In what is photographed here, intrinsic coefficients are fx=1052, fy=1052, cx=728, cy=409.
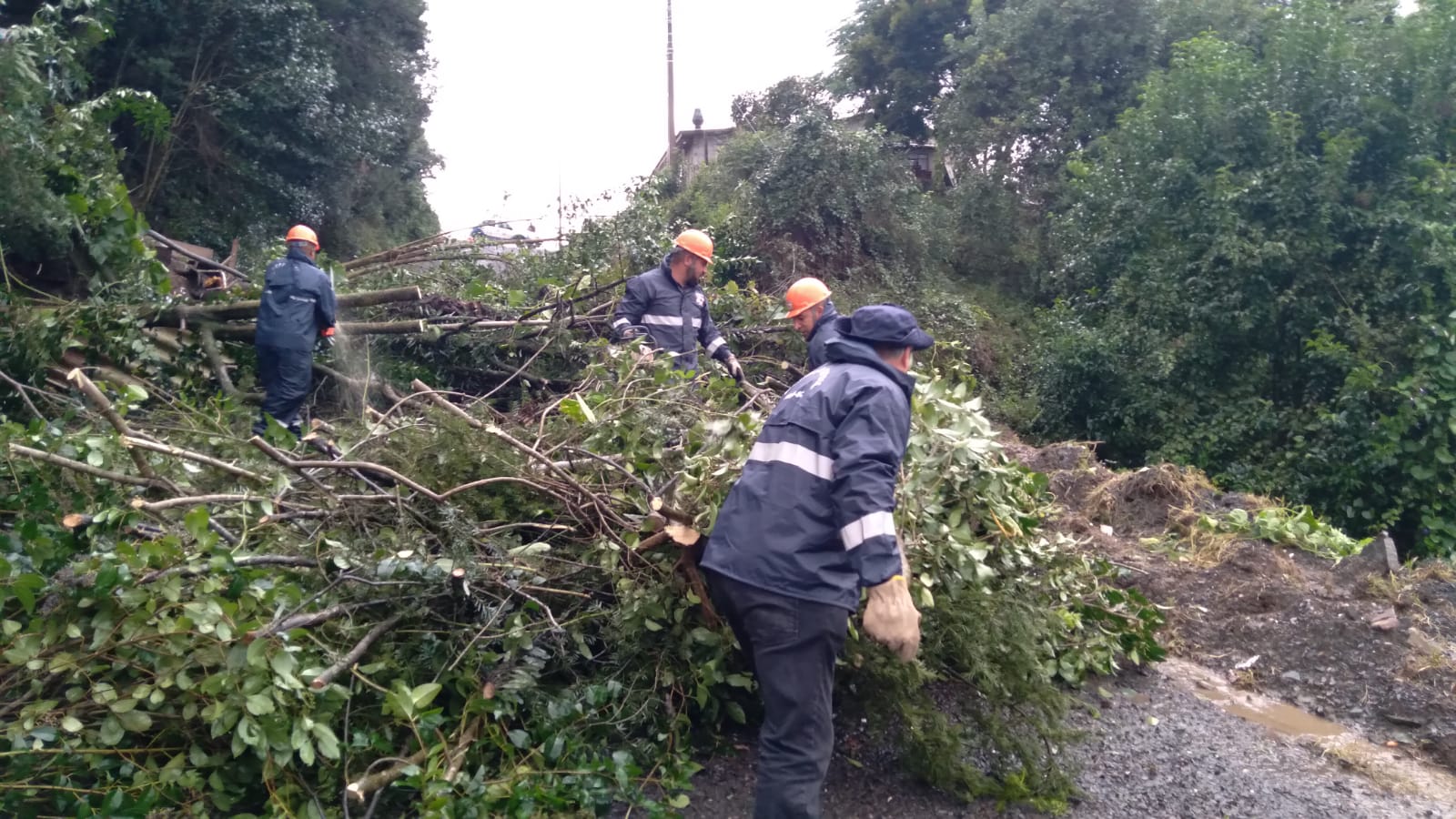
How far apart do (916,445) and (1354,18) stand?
9.87 metres

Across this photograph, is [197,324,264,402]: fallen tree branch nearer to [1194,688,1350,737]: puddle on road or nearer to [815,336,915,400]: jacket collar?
[815,336,915,400]: jacket collar

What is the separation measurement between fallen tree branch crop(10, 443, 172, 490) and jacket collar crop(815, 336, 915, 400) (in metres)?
2.19

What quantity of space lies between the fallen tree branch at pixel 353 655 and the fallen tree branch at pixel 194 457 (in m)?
0.78

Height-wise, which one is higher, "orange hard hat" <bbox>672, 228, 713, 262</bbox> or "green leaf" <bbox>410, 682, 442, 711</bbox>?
"orange hard hat" <bbox>672, 228, 713, 262</bbox>

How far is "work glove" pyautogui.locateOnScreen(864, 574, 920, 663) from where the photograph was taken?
2684 mm

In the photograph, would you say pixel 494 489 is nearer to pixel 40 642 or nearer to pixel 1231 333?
pixel 40 642

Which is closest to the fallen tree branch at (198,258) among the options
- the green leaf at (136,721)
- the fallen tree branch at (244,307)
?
the fallen tree branch at (244,307)

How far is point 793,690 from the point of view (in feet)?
9.24

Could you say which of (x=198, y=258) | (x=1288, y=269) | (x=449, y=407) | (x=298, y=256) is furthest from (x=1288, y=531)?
(x=198, y=258)

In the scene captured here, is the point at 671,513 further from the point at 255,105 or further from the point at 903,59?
the point at 903,59

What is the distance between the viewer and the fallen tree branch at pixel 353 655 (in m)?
2.90

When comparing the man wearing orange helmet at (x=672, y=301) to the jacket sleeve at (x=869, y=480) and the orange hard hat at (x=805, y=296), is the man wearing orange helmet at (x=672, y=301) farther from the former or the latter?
the jacket sleeve at (x=869, y=480)

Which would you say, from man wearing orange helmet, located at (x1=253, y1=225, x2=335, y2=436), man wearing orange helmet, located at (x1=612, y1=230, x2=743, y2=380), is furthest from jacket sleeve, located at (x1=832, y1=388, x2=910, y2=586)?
man wearing orange helmet, located at (x1=253, y1=225, x2=335, y2=436)

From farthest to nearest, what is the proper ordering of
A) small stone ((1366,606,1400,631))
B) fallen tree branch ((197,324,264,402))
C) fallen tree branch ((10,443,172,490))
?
fallen tree branch ((197,324,264,402))
small stone ((1366,606,1400,631))
fallen tree branch ((10,443,172,490))
